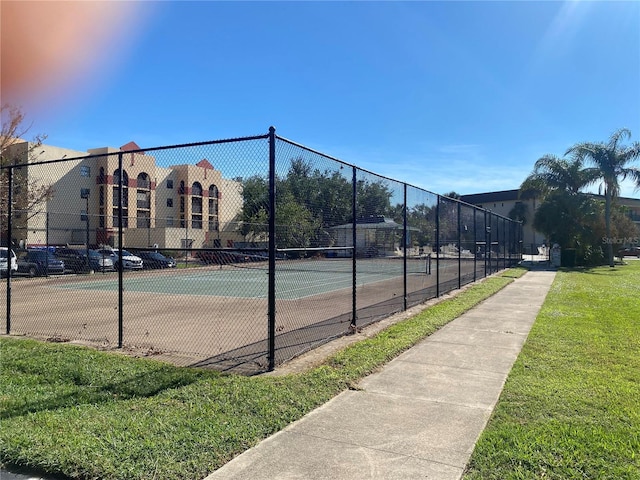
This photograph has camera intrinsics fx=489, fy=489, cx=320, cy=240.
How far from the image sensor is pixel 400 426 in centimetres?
425

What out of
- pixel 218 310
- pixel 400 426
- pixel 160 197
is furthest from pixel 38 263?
pixel 400 426

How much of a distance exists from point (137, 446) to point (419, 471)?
207cm

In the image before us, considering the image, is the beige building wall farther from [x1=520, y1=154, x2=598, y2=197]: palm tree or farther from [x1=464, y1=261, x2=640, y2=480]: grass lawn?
[x1=520, y1=154, x2=598, y2=197]: palm tree

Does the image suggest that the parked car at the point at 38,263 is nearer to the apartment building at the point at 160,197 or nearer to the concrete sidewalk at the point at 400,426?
the apartment building at the point at 160,197

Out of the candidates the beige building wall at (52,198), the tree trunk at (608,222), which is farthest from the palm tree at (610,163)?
the beige building wall at (52,198)

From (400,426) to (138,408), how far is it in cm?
240

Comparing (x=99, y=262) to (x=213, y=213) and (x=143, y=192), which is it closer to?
(x=143, y=192)

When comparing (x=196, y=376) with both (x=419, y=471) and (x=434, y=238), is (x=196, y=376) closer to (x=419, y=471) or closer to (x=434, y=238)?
(x=419, y=471)

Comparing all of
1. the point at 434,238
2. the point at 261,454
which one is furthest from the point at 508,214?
the point at 261,454

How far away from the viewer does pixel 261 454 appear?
366cm

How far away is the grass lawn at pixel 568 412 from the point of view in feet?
11.3

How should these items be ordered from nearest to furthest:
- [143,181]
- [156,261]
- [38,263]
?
[143,181] < [156,261] < [38,263]

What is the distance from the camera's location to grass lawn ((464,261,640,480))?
346cm

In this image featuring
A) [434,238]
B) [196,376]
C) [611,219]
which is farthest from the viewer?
[611,219]
